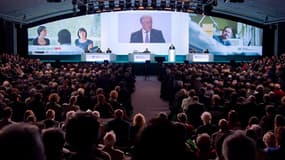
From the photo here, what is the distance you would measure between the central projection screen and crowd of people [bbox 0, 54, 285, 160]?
12.6 meters

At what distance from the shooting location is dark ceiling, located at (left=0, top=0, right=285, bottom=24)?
26.7 metres

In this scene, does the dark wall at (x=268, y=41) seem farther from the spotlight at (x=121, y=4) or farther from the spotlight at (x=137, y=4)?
the spotlight at (x=121, y=4)

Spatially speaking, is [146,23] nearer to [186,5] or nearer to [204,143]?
[186,5]

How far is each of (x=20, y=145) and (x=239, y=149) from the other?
139 cm

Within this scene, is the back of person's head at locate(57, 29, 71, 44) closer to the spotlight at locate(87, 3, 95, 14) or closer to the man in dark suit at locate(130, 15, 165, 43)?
the man in dark suit at locate(130, 15, 165, 43)

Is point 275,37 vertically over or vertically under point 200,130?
over

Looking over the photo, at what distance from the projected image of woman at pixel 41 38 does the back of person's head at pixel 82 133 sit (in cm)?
3218

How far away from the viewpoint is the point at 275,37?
3466 cm

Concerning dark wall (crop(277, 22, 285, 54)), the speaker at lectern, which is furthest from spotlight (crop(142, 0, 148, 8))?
dark wall (crop(277, 22, 285, 54))

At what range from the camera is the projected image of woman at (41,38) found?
113 feet

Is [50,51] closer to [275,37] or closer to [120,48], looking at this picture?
[120,48]

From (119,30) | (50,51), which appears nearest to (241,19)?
(119,30)

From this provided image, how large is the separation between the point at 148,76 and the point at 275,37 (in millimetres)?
10947

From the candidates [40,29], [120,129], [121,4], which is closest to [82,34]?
[40,29]
